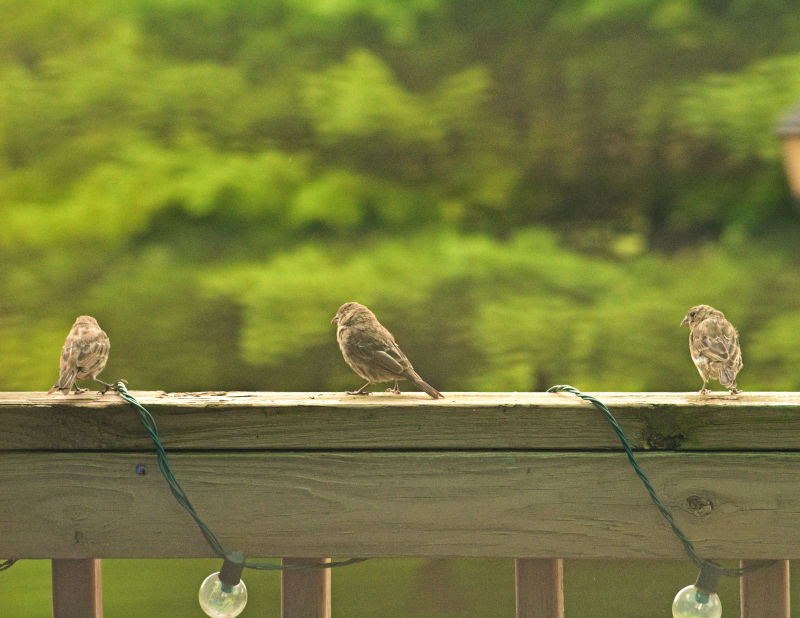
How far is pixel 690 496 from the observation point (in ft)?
3.18

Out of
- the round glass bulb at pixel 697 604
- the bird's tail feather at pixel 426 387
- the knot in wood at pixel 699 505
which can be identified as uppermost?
the bird's tail feather at pixel 426 387

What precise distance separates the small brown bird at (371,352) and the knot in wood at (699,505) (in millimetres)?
357

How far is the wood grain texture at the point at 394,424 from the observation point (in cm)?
97

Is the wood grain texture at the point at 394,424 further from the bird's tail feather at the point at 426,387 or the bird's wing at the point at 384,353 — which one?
the bird's wing at the point at 384,353

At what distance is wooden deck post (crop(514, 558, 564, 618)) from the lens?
1062mm

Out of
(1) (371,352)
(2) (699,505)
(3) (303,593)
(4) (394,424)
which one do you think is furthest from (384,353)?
(2) (699,505)

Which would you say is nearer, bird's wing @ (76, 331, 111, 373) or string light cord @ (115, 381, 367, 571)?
string light cord @ (115, 381, 367, 571)

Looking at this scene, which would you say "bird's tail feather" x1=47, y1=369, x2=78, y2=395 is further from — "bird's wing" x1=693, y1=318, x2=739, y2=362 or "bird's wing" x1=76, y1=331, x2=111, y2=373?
"bird's wing" x1=693, y1=318, x2=739, y2=362

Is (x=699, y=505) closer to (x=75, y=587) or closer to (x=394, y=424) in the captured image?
(x=394, y=424)

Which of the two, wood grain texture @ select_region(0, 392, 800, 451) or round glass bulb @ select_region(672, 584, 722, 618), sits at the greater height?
wood grain texture @ select_region(0, 392, 800, 451)

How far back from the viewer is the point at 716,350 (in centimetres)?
118

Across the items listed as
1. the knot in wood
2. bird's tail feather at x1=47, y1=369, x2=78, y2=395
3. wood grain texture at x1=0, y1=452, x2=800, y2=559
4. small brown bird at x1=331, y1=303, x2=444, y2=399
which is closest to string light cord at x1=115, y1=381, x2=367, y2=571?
wood grain texture at x1=0, y1=452, x2=800, y2=559

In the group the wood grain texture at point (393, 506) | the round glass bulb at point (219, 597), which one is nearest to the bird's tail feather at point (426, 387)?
the wood grain texture at point (393, 506)

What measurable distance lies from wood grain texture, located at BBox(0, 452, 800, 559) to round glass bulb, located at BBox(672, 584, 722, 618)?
Result: 76mm
